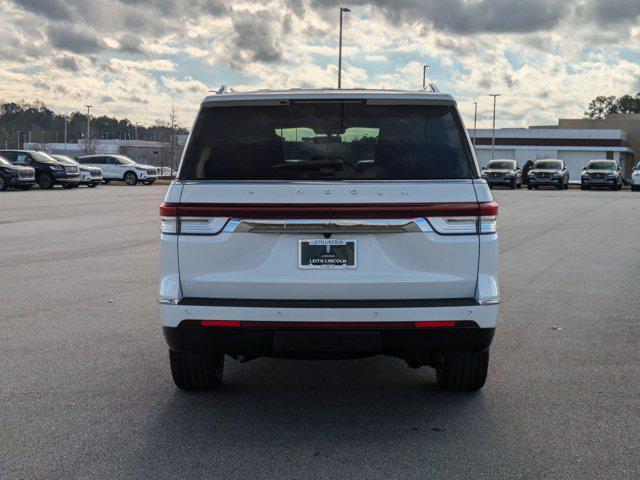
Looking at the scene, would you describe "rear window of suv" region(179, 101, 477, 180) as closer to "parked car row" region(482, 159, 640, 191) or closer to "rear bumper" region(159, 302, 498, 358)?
"rear bumper" region(159, 302, 498, 358)

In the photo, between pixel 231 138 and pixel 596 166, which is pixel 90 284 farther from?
pixel 596 166

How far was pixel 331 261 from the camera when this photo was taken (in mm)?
4336

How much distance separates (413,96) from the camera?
4707 mm

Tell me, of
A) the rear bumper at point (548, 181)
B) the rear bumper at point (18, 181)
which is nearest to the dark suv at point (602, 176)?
the rear bumper at point (548, 181)

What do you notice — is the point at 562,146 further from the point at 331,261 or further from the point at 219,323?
the point at 219,323

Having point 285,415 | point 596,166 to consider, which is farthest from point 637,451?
point 596,166

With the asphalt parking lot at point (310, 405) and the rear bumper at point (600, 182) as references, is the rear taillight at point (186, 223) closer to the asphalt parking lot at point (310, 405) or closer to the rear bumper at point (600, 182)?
the asphalt parking lot at point (310, 405)

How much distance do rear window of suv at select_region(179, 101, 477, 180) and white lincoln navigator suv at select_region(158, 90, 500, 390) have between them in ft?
0.06

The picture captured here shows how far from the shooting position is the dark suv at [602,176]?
45.5 m

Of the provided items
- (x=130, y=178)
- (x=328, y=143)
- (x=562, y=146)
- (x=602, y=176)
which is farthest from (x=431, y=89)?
(x=562, y=146)

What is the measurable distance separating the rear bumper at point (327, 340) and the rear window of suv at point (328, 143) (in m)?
0.86

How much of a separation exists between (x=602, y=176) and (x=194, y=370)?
44.1 meters

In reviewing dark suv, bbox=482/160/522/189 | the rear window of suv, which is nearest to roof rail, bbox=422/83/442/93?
the rear window of suv

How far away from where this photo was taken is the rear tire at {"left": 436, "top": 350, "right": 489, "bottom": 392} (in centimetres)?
505
